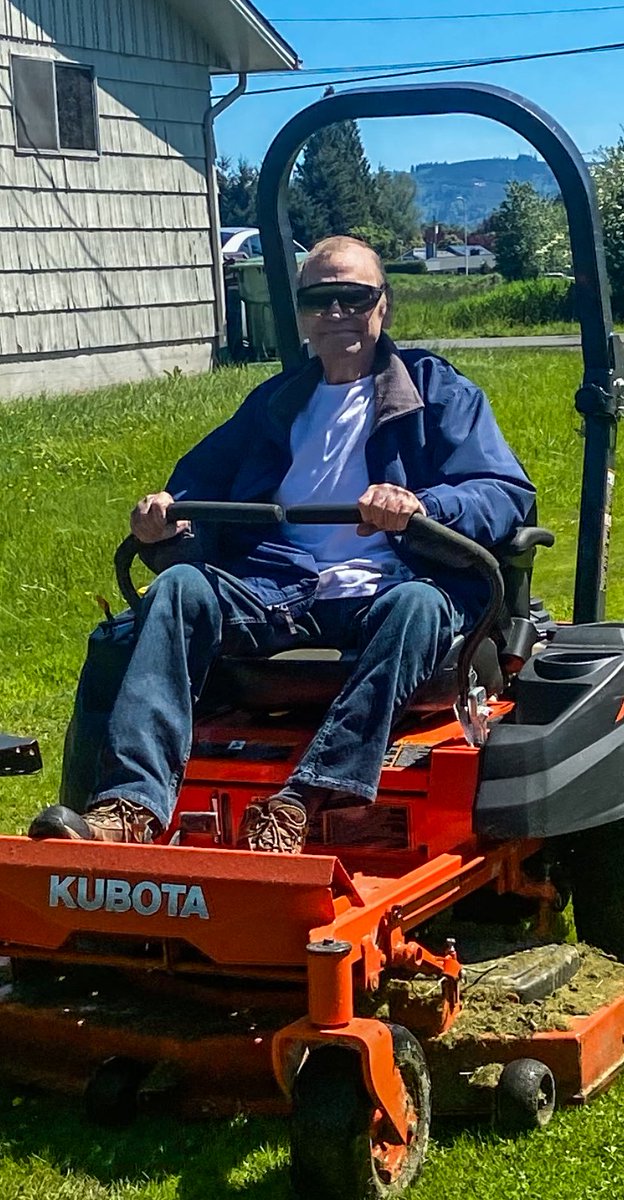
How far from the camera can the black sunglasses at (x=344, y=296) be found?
4188mm

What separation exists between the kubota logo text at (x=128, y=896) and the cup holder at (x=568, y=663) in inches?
42.3

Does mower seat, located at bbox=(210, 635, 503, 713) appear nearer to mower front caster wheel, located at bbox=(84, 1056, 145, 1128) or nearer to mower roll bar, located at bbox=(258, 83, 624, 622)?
mower roll bar, located at bbox=(258, 83, 624, 622)

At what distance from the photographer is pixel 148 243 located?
1605 centimetres

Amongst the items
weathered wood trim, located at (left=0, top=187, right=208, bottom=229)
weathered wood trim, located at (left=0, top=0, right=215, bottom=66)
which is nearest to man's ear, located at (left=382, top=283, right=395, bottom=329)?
weathered wood trim, located at (left=0, top=187, right=208, bottom=229)

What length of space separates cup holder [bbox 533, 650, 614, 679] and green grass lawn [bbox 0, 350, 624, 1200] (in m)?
0.91

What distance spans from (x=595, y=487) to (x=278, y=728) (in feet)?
3.27

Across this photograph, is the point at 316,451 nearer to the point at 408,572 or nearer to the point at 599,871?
the point at 408,572

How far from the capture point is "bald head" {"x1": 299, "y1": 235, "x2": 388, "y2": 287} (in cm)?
421

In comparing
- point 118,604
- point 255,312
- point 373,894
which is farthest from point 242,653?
point 255,312

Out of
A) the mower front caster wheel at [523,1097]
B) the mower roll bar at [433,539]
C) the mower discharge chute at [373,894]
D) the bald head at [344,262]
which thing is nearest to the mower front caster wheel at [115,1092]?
the mower discharge chute at [373,894]

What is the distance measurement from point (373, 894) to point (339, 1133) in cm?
49

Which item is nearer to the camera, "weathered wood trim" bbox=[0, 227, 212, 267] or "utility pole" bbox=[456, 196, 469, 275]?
"utility pole" bbox=[456, 196, 469, 275]

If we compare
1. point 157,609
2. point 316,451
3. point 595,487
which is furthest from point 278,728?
point 595,487

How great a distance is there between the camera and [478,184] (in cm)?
648
